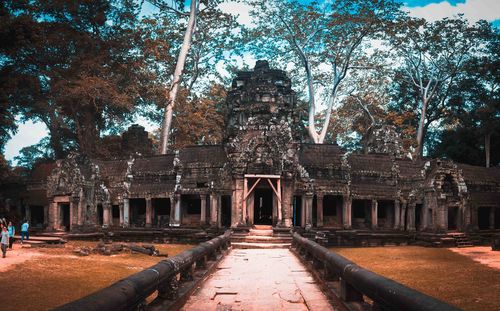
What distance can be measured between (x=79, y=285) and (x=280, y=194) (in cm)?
1413

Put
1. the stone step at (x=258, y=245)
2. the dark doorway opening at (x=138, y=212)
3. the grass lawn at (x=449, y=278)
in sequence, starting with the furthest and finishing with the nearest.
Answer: the dark doorway opening at (x=138, y=212) < the stone step at (x=258, y=245) < the grass lawn at (x=449, y=278)

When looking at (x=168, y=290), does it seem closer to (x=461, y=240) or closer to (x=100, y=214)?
(x=461, y=240)

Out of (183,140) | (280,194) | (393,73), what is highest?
(393,73)

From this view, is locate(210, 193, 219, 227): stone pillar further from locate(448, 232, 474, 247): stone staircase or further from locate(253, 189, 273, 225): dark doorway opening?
locate(448, 232, 474, 247): stone staircase

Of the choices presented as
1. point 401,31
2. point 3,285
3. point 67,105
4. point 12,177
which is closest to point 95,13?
point 67,105

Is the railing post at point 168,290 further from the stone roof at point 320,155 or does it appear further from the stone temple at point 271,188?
the stone roof at point 320,155

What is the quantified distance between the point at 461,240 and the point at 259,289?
75.5 ft

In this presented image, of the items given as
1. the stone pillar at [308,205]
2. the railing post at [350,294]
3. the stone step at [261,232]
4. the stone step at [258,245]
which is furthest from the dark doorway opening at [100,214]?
the railing post at [350,294]

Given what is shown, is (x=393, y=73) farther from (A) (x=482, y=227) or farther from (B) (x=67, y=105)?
(B) (x=67, y=105)

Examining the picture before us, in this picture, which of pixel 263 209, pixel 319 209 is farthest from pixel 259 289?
pixel 263 209

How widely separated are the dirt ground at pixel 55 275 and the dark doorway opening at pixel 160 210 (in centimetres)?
1180

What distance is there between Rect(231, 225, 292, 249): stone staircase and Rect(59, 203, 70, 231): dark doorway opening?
50.6 feet

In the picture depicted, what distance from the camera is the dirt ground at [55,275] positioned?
997cm

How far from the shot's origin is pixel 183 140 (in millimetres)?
43281
